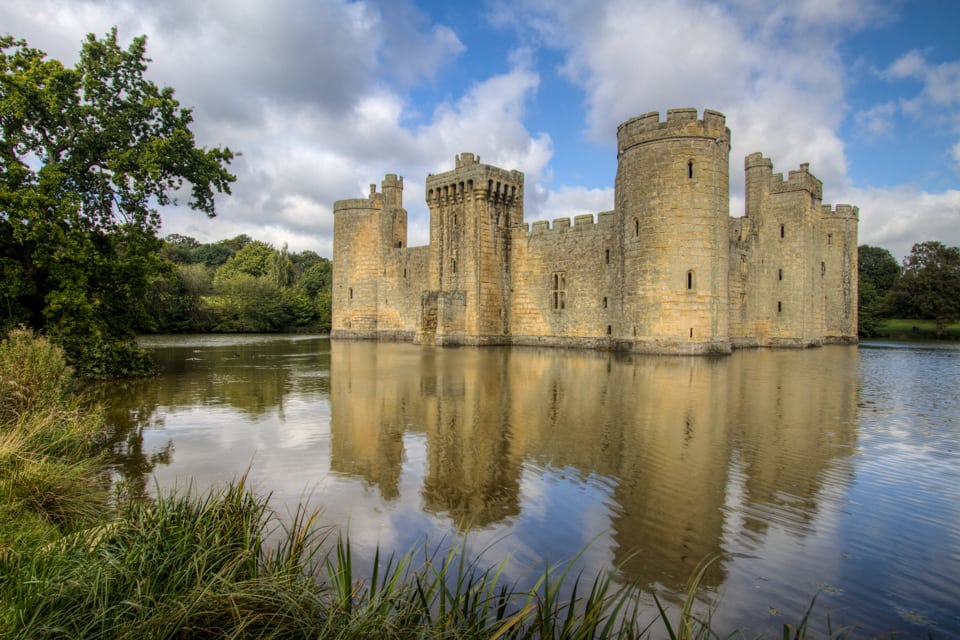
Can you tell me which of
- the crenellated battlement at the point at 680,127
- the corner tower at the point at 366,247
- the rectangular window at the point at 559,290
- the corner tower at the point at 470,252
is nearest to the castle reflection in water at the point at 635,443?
the crenellated battlement at the point at 680,127

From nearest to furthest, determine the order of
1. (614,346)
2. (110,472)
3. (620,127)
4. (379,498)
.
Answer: (379,498) → (110,472) → (620,127) → (614,346)

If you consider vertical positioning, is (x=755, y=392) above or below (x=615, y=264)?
below

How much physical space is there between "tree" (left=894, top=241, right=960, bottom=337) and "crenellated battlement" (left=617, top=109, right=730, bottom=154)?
3241cm

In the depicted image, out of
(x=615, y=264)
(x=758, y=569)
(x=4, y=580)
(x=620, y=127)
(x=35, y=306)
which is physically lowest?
(x=758, y=569)

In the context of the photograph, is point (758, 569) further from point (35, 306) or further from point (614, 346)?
point (614, 346)

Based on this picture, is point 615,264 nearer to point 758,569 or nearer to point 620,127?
point 620,127

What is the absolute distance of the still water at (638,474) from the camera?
3793 millimetres

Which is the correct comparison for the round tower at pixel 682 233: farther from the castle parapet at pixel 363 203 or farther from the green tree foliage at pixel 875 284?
the green tree foliage at pixel 875 284

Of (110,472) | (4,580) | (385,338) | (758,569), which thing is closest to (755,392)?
(758,569)

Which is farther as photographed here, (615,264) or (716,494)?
(615,264)

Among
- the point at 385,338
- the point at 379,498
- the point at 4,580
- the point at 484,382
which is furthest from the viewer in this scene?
the point at 385,338

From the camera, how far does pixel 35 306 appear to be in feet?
45.7

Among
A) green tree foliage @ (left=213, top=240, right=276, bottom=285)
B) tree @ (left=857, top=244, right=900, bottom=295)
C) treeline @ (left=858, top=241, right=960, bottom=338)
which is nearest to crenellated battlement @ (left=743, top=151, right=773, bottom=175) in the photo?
treeline @ (left=858, top=241, right=960, bottom=338)

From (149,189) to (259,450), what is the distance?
10.9 meters
